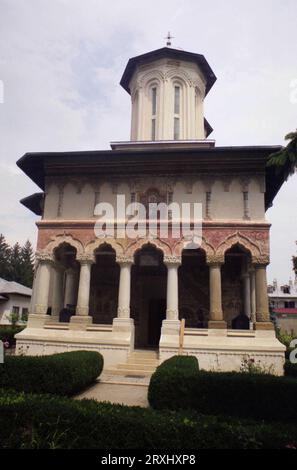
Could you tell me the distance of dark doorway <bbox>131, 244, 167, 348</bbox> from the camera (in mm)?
16094

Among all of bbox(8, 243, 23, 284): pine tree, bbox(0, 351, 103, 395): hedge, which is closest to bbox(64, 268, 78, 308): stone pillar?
bbox(0, 351, 103, 395): hedge

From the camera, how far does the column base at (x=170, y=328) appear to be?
1261cm

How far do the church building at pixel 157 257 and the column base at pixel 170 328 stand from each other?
33 millimetres

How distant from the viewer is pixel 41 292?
13.8m

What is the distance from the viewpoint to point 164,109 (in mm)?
17766

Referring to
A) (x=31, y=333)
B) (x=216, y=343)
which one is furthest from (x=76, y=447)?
(x=31, y=333)

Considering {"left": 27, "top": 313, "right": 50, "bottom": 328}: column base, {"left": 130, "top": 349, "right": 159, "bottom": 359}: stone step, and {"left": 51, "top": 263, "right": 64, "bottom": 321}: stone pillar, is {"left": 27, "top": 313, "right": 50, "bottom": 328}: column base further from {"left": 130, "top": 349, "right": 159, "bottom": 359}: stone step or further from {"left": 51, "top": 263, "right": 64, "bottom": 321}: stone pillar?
{"left": 130, "top": 349, "right": 159, "bottom": 359}: stone step

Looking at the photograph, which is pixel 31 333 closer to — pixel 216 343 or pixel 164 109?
pixel 216 343

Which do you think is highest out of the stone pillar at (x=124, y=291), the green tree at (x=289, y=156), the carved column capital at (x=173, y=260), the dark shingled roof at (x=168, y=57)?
the dark shingled roof at (x=168, y=57)

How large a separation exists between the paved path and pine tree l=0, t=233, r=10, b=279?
48437 mm

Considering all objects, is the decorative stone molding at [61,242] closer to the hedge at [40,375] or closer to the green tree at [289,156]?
the hedge at [40,375]

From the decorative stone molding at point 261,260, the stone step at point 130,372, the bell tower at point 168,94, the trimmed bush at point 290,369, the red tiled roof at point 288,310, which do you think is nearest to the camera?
the trimmed bush at point 290,369

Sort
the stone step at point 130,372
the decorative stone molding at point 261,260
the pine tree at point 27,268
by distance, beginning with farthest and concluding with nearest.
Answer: the pine tree at point 27,268
the decorative stone molding at point 261,260
the stone step at point 130,372

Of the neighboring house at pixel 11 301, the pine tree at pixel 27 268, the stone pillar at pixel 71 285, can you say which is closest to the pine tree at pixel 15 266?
the pine tree at pixel 27 268
